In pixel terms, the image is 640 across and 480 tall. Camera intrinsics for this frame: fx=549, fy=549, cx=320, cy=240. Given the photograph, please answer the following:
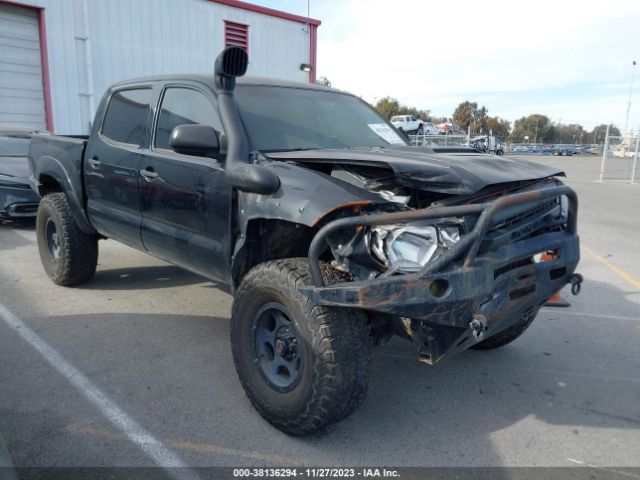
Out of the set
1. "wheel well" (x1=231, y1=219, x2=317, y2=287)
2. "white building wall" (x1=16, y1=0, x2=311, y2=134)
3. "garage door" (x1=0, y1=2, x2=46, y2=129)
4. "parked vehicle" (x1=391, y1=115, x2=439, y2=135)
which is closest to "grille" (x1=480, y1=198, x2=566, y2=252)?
"wheel well" (x1=231, y1=219, x2=317, y2=287)

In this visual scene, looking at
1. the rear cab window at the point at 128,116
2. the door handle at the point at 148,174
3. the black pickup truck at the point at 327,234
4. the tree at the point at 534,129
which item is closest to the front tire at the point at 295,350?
the black pickup truck at the point at 327,234

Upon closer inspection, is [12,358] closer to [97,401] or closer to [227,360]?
[97,401]

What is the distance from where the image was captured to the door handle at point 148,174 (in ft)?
12.9

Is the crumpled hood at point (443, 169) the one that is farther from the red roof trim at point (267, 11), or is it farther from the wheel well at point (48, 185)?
the red roof trim at point (267, 11)

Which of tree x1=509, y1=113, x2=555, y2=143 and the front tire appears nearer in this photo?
the front tire

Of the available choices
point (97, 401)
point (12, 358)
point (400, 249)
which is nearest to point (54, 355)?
point (12, 358)

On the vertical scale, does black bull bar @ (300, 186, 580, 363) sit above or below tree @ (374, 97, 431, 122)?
below

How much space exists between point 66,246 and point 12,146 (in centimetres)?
527

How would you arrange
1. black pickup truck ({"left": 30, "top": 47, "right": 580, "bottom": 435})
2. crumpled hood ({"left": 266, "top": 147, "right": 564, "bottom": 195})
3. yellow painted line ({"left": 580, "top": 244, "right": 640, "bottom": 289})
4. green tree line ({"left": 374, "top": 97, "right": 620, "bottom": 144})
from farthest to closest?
1. green tree line ({"left": 374, "top": 97, "right": 620, "bottom": 144})
2. yellow painted line ({"left": 580, "top": 244, "right": 640, "bottom": 289})
3. crumpled hood ({"left": 266, "top": 147, "right": 564, "bottom": 195})
4. black pickup truck ({"left": 30, "top": 47, "right": 580, "bottom": 435})

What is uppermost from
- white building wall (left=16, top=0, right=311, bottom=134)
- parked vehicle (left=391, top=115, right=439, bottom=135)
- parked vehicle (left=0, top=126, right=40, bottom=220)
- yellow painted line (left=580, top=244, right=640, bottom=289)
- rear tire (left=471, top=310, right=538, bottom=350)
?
white building wall (left=16, top=0, right=311, bottom=134)

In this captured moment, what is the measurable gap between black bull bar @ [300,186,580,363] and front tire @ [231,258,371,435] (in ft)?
0.54

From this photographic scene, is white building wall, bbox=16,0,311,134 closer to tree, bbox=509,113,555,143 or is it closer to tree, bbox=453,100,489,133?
tree, bbox=453,100,489,133

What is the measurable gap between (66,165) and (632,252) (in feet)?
23.5

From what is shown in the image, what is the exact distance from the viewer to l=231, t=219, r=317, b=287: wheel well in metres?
3.10
